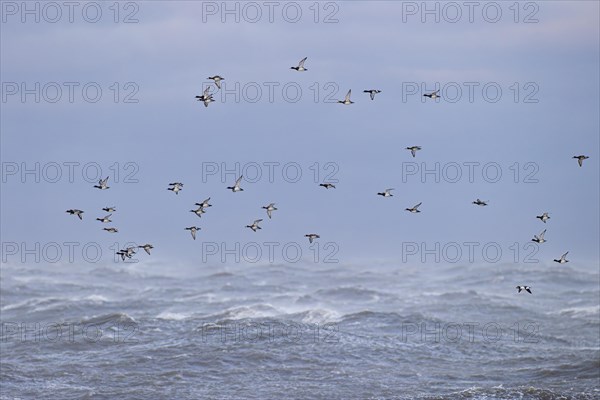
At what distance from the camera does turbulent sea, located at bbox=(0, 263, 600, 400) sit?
185 feet

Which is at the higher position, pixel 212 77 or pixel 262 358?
pixel 212 77

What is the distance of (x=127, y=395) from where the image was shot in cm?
5438

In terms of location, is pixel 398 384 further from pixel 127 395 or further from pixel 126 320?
pixel 126 320

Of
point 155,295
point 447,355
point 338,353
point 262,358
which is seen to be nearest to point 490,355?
point 447,355

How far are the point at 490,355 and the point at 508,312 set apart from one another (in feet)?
72.1

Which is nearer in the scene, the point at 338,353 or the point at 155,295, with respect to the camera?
the point at 338,353

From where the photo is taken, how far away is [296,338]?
69312 millimetres

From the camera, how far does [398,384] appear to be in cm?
5728

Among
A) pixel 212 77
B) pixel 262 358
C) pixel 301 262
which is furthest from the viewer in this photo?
pixel 301 262

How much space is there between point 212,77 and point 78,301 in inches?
1793

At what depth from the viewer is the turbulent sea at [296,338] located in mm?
56469

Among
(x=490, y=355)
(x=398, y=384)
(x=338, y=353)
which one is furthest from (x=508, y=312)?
(x=398, y=384)

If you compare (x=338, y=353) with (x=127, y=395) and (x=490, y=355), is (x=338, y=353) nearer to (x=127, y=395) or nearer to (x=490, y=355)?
(x=490, y=355)

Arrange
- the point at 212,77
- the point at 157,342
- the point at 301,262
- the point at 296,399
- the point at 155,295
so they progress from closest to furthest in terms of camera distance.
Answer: the point at 212,77, the point at 296,399, the point at 157,342, the point at 155,295, the point at 301,262
